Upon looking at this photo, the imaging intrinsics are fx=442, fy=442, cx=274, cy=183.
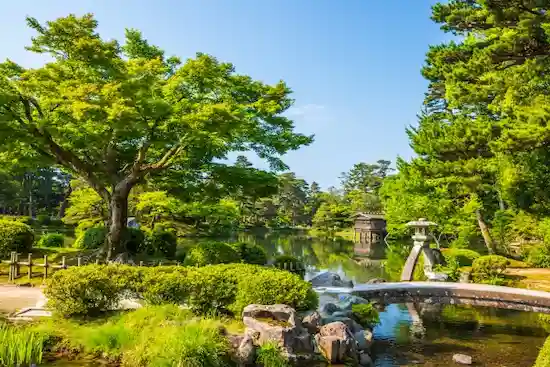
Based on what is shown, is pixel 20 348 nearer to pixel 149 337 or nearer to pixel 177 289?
pixel 149 337

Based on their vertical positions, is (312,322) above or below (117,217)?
below

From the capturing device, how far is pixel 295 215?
69.4 metres

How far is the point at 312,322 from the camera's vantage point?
9.13 metres

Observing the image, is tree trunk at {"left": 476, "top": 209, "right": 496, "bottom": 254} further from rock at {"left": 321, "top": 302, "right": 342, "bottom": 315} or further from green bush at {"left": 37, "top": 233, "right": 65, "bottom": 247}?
green bush at {"left": 37, "top": 233, "right": 65, "bottom": 247}

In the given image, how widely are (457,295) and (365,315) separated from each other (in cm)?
505

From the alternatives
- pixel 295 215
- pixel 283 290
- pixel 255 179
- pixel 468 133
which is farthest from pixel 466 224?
pixel 295 215

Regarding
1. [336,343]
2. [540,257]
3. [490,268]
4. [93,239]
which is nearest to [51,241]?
[93,239]

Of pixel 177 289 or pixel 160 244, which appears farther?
pixel 160 244

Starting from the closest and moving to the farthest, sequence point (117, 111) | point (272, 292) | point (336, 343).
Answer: point (336, 343), point (272, 292), point (117, 111)

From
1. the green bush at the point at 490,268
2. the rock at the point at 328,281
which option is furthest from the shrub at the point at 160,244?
the green bush at the point at 490,268

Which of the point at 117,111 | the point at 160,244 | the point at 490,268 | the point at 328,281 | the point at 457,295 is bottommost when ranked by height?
the point at 457,295

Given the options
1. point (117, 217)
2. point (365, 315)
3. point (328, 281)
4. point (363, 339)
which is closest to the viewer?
point (363, 339)

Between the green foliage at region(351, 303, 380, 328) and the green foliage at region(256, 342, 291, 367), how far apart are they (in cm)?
370

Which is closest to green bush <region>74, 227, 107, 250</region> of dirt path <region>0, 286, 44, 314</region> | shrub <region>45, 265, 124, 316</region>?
dirt path <region>0, 286, 44, 314</region>
